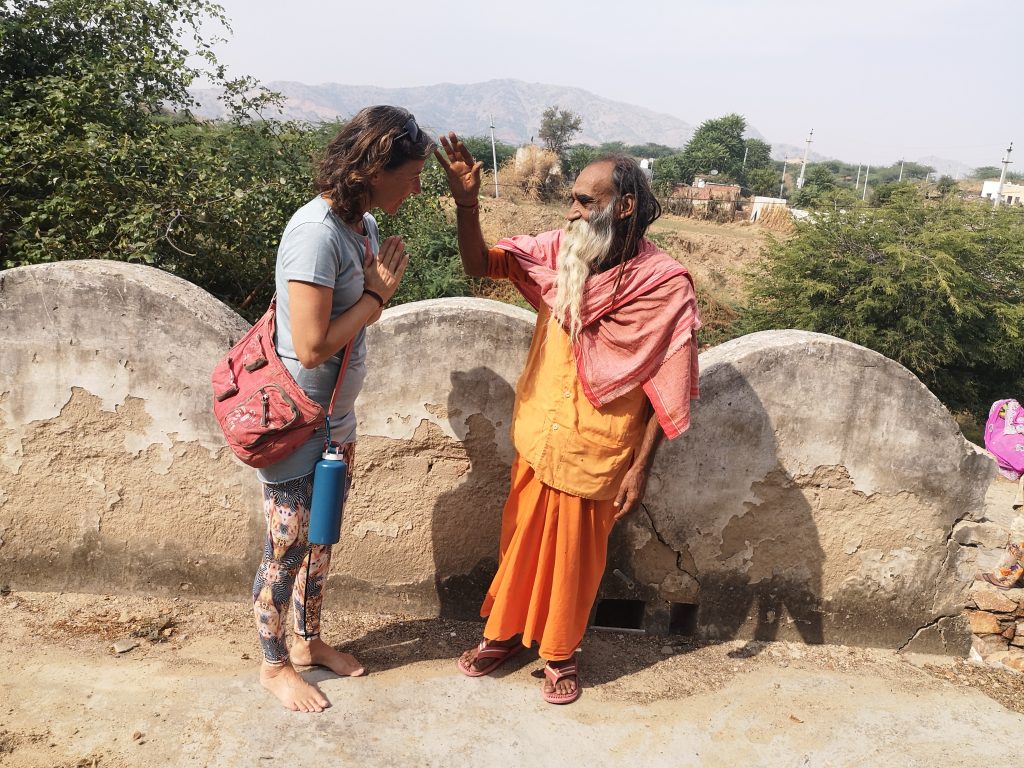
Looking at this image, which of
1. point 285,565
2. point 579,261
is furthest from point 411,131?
point 285,565

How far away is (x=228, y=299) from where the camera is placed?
5.63 m

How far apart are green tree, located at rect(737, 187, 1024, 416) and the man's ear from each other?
9783mm

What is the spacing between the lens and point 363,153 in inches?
76.4

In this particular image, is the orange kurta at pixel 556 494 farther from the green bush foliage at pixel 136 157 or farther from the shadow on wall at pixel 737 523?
the green bush foliage at pixel 136 157

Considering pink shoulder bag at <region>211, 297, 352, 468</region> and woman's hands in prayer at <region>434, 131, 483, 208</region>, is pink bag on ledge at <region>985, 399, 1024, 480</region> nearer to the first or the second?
woman's hands in prayer at <region>434, 131, 483, 208</region>

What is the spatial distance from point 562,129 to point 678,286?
176 ft

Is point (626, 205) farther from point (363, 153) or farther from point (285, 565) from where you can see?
point (285, 565)

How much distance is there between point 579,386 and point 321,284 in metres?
0.83

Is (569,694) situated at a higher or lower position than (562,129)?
lower

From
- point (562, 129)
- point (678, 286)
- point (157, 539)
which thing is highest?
point (562, 129)

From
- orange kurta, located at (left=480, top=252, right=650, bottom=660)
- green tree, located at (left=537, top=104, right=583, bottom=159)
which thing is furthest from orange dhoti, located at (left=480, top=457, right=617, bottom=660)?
green tree, located at (left=537, top=104, right=583, bottom=159)

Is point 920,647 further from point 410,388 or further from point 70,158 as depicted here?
point 70,158

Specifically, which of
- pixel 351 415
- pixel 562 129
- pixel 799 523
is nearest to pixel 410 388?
pixel 351 415

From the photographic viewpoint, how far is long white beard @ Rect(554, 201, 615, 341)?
2279 millimetres
